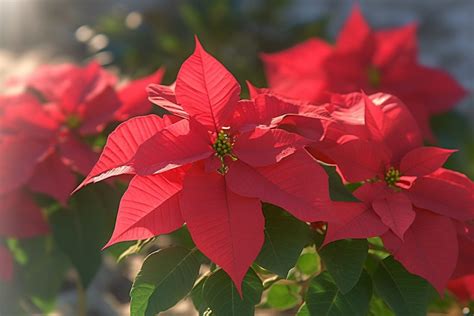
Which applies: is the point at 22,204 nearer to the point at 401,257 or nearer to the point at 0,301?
the point at 0,301

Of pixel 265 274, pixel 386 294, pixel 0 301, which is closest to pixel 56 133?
pixel 0 301

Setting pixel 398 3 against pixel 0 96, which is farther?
pixel 398 3

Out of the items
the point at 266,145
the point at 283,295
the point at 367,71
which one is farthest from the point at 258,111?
the point at 367,71

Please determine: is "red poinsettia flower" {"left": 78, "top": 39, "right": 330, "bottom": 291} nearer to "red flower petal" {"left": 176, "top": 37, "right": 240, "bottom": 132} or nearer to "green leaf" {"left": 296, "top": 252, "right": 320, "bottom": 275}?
"red flower petal" {"left": 176, "top": 37, "right": 240, "bottom": 132}

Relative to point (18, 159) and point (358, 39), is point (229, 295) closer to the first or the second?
point (18, 159)

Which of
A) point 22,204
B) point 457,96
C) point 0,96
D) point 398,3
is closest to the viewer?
point 22,204

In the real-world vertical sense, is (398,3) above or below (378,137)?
below

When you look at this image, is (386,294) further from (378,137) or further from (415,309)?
(378,137)

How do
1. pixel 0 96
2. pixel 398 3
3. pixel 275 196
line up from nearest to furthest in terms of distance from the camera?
1. pixel 275 196
2. pixel 0 96
3. pixel 398 3

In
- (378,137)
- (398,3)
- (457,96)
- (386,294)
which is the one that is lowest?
(398,3)
